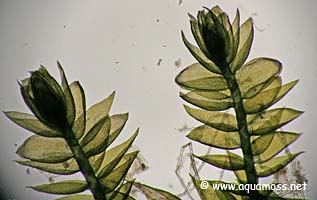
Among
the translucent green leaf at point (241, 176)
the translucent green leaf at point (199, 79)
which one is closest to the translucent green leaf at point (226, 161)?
the translucent green leaf at point (241, 176)

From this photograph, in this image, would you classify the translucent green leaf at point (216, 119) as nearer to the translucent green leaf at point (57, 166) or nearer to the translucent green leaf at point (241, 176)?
the translucent green leaf at point (241, 176)

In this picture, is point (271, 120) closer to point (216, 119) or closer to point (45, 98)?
point (216, 119)

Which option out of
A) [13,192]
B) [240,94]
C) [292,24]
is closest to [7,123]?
[13,192]

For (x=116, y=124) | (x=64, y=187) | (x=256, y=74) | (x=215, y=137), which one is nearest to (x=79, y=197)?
(x=64, y=187)

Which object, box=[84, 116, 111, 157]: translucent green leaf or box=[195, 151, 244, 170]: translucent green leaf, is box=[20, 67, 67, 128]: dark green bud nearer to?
box=[84, 116, 111, 157]: translucent green leaf

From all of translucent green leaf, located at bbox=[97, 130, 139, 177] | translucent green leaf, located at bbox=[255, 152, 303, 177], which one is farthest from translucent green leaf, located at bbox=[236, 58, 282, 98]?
translucent green leaf, located at bbox=[97, 130, 139, 177]
